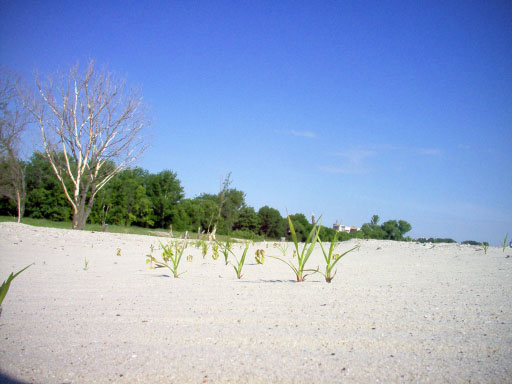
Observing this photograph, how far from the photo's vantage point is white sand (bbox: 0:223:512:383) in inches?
36.2

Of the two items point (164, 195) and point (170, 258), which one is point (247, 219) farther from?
point (170, 258)

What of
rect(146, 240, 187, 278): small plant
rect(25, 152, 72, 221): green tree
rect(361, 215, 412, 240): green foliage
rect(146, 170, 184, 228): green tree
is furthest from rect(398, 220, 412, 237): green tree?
rect(25, 152, 72, 221): green tree

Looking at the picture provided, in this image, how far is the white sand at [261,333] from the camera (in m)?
0.92

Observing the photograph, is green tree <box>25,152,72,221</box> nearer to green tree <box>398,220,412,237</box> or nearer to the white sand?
green tree <box>398,220,412,237</box>

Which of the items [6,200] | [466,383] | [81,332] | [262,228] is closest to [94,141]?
[81,332]

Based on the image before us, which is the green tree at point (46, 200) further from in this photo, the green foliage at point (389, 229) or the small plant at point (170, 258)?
the small plant at point (170, 258)

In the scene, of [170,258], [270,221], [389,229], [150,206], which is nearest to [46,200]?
[150,206]

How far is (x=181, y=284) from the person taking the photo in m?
2.33

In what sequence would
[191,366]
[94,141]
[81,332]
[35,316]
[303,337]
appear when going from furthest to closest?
1. [94,141]
2. [35,316]
3. [81,332]
4. [303,337]
5. [191,366]

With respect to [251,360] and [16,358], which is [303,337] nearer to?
[251,360]

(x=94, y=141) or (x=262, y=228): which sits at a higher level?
(x=94, y=141)

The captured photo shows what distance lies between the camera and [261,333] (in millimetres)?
1223

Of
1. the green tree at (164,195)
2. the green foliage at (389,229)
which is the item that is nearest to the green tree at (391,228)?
the green foliage at (389,229)

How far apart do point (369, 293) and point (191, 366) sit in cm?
125
